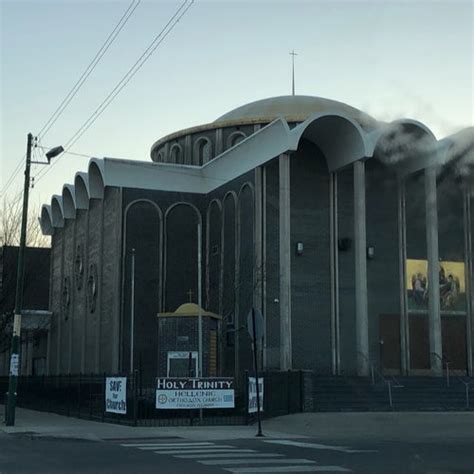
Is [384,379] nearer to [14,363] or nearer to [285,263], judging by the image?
[285,263]

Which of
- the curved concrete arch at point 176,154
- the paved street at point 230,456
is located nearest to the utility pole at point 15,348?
the paved street at point 230,456

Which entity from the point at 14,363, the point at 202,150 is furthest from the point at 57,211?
the point at 14,363

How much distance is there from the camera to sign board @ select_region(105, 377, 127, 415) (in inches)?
915

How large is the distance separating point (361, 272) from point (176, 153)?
63.6 ft

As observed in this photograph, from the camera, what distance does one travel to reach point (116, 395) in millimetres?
23844

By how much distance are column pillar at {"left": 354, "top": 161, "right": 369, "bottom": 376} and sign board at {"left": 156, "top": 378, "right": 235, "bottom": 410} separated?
543 inches

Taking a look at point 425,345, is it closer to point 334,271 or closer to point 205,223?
point 334,271

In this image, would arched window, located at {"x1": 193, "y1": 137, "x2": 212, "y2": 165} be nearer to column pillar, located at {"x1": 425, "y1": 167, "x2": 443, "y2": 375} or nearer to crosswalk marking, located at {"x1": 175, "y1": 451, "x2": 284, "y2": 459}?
column pillar, located at {"x1": 425, "y1": 167, "x2": 443, "y2": 375}

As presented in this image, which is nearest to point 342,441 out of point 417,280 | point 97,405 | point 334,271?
point 97,405

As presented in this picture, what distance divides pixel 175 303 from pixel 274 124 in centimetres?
1165

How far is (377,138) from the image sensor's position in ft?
121

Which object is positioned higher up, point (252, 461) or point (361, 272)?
point (361, 272)

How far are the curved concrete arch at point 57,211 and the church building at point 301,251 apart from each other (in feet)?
26.9

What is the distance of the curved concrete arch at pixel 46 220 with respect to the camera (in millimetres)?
56094
